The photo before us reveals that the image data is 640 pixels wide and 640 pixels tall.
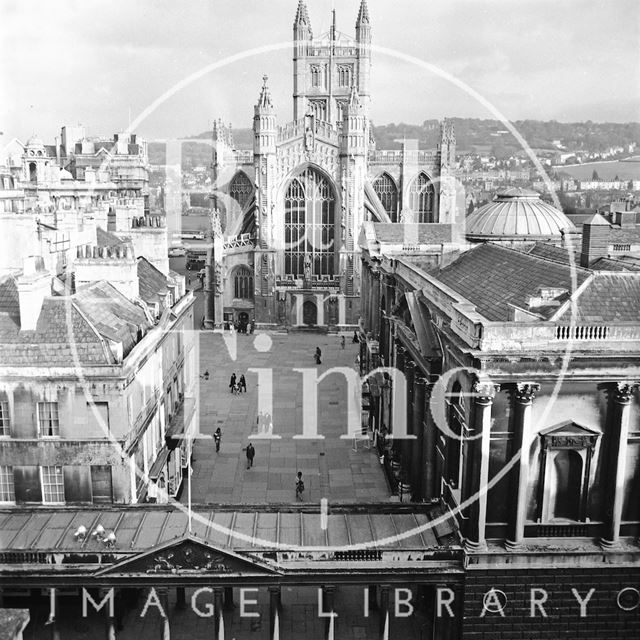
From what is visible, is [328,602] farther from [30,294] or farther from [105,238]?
[105,238]

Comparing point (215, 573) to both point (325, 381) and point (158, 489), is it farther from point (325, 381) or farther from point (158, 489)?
point (325, 381)

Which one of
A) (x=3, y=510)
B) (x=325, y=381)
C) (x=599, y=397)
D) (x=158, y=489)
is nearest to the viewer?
(x=599, y=397)

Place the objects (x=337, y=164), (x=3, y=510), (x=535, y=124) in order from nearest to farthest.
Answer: (x=3, y=510) → (x=337, y=164) → (x=535, y=124)

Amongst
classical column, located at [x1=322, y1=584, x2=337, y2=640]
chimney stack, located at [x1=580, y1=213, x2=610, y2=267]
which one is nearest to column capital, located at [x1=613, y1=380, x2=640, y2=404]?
chimney stack, located at [x1=580, y1=213, x2=610, y2=267]

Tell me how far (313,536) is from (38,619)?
7871mm

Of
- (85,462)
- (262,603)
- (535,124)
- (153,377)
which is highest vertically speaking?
(535,124)

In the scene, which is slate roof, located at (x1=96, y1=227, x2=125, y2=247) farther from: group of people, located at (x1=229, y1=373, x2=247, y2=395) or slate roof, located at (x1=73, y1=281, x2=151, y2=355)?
group of people, located at (x1=229, y1=373, x2=247, y2=395)

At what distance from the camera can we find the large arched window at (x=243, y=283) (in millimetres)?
64438

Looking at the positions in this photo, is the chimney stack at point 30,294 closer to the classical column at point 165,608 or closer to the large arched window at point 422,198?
the classical column at point 165,608

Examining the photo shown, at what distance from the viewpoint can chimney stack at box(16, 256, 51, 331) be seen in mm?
20859

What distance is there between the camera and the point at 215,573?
1744cm

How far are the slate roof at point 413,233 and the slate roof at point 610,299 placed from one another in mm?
22836

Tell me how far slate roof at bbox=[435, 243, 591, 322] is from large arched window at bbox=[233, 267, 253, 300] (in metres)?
37.7

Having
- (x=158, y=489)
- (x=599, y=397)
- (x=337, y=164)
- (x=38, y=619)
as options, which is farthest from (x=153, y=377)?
(x=337, y=164)
